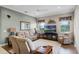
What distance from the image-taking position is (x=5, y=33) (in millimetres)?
1548

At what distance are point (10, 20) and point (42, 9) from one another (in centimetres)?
72

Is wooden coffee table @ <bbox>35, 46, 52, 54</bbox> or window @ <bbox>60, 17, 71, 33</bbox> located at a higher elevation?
window @ <bbox>60, 17, 71, 33</bbox>

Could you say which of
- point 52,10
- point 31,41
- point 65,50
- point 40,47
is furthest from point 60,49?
point 52,10

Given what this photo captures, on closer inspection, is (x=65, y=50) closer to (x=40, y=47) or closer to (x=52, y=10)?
(x=40, y=47)

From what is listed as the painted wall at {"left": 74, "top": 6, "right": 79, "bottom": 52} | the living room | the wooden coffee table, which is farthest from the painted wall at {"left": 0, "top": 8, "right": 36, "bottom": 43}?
the painted wall at {"left": 74, "top": 6, "right": 79, "bottom": 52}

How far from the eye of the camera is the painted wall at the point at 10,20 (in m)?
1.50

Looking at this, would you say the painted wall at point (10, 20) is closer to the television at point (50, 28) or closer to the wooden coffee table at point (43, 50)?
the television at point (50, 28)

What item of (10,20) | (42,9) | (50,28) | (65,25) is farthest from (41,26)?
(10,20)

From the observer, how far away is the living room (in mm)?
1534

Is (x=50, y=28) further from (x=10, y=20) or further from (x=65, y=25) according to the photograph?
(x=10, y=20)

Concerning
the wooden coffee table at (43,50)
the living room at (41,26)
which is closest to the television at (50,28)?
the living room at (41,26)

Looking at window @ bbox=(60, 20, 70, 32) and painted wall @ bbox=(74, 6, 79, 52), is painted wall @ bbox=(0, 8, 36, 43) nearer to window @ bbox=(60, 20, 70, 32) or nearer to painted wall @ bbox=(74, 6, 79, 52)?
window @ bbox=(60, 20, 70, 32)
